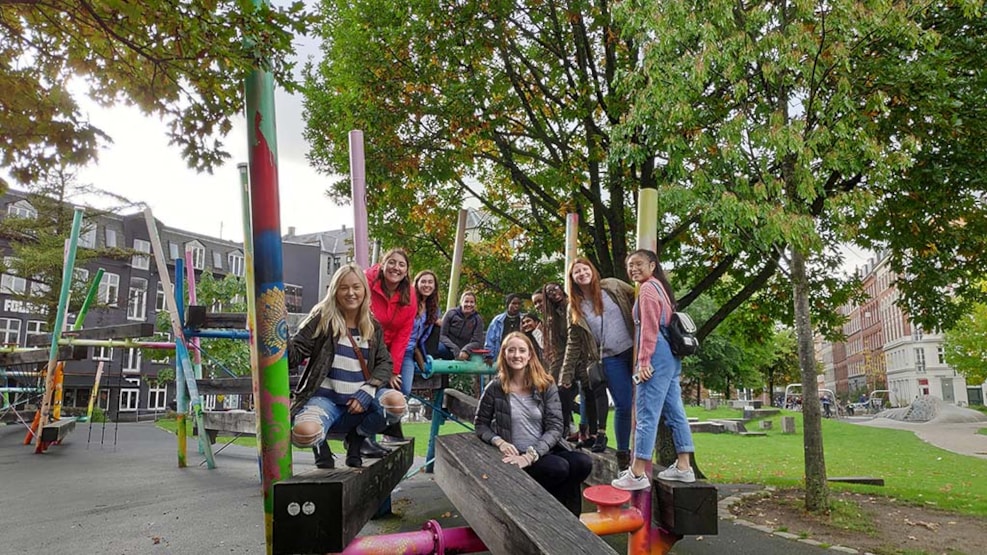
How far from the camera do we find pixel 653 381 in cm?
354

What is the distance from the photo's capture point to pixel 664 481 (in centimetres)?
326

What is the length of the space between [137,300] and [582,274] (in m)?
48.2

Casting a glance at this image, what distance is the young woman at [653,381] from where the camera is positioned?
3.34 m

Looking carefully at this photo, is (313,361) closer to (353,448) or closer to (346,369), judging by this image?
(346,369)

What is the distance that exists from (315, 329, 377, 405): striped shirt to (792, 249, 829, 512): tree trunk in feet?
20.7

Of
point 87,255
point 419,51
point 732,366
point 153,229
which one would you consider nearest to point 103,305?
point 87,255

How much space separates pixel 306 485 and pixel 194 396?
340 inches

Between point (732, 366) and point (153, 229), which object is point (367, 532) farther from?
point (732, 366)

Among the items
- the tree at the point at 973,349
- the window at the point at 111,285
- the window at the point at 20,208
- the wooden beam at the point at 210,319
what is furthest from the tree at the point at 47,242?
the tree at the point at 973,349

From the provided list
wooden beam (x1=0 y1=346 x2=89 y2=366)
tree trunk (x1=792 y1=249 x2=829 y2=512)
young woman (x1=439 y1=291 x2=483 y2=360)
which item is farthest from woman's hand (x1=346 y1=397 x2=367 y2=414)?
wooden beam (x1=0 y1=346 x2=89 y2=366)

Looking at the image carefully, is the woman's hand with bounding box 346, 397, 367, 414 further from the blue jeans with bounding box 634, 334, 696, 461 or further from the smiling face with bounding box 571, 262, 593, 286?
the smiling face with bounding box 571, 262, 593, 286

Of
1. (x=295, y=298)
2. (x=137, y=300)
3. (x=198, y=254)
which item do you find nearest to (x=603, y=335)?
(x=137, y=300)

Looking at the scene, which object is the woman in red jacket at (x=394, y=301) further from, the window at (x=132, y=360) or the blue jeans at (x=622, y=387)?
the window at (x=132, y=360)

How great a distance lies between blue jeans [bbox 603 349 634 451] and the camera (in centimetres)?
468
